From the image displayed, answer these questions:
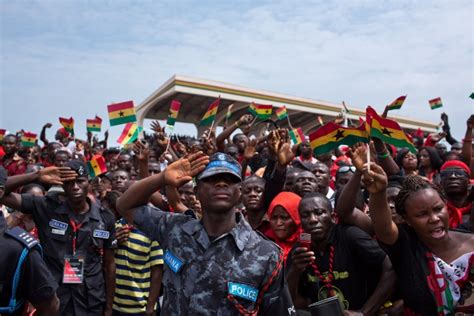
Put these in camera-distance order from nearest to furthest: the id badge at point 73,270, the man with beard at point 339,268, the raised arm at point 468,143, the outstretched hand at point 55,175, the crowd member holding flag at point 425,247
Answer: the crowd member holding flag at point 425,247 → the man with beard at point 339,268 → the outstretched hand at point 55,175 → the id badge at point 73,270 → the raised arm at point 468,143

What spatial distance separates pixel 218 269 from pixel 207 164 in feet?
1.92

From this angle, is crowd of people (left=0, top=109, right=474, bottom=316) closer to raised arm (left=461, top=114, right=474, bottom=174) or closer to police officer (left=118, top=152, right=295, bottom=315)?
police officer (left=118, top=152, right=295, bottom=315)

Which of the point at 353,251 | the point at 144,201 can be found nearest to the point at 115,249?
the point at 144,201

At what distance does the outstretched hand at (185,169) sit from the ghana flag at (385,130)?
1.36 metres

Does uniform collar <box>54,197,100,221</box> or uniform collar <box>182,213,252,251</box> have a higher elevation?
uniform collar <box>54,197,100,221</box>

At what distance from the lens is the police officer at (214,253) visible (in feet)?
7.57

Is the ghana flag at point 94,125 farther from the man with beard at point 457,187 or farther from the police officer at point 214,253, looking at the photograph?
the police officer at point 214,253

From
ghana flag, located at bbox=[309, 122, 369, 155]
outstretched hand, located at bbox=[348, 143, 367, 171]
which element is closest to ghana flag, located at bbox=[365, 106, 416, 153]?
ghana flag, located at bbox=[309, 122, 369, 155]

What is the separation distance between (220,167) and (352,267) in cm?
149

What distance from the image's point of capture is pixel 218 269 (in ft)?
7.68

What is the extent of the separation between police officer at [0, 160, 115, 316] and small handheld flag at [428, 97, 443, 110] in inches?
381

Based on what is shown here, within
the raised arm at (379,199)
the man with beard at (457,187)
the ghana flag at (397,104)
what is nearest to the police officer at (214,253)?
the raised arm at (379,199)

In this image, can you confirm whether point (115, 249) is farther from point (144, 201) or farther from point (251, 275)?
point (251, 275)

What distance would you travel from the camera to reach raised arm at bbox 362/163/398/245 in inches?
107
